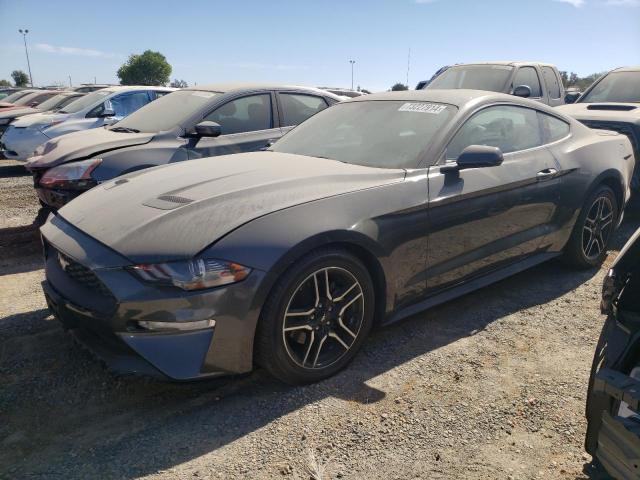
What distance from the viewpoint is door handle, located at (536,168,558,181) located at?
391 centimetres

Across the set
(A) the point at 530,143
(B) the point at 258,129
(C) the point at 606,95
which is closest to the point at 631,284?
(A) the point at 530,143

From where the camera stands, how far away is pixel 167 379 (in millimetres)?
2438

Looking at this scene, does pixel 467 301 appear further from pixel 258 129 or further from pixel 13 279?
pixel 13 279

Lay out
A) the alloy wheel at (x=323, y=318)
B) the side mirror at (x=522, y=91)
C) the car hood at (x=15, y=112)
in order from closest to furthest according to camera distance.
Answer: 1. the alloy wheel at (x=323, y=318)
2. the side mirror at (x=522, y=91)
3. the car hood at (x=15, y=112)

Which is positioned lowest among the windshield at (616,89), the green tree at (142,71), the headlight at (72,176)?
the headlight at (72,176)

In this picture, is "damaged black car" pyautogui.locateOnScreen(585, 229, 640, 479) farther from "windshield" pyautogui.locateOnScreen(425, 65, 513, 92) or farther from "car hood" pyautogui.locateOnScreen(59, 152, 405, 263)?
"windshield" pyautogui.locateOnScreen(425, 65, 513, 92)

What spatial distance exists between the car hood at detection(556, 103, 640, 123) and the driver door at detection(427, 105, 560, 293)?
247cm

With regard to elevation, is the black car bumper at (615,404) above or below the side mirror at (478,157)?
below

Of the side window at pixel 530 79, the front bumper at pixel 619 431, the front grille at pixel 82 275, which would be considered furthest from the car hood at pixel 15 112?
the front bumper at pixel 619 431

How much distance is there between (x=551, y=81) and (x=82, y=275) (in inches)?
365

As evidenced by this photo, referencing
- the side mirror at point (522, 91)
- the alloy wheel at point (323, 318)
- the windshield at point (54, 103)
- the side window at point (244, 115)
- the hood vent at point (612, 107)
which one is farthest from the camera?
the windshield at point (54, 103)

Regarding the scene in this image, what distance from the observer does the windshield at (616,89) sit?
7449 mm

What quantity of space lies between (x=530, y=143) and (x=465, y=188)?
1.06 metres

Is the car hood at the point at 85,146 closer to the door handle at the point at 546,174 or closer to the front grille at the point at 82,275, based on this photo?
the front grille at the point at 82,275
